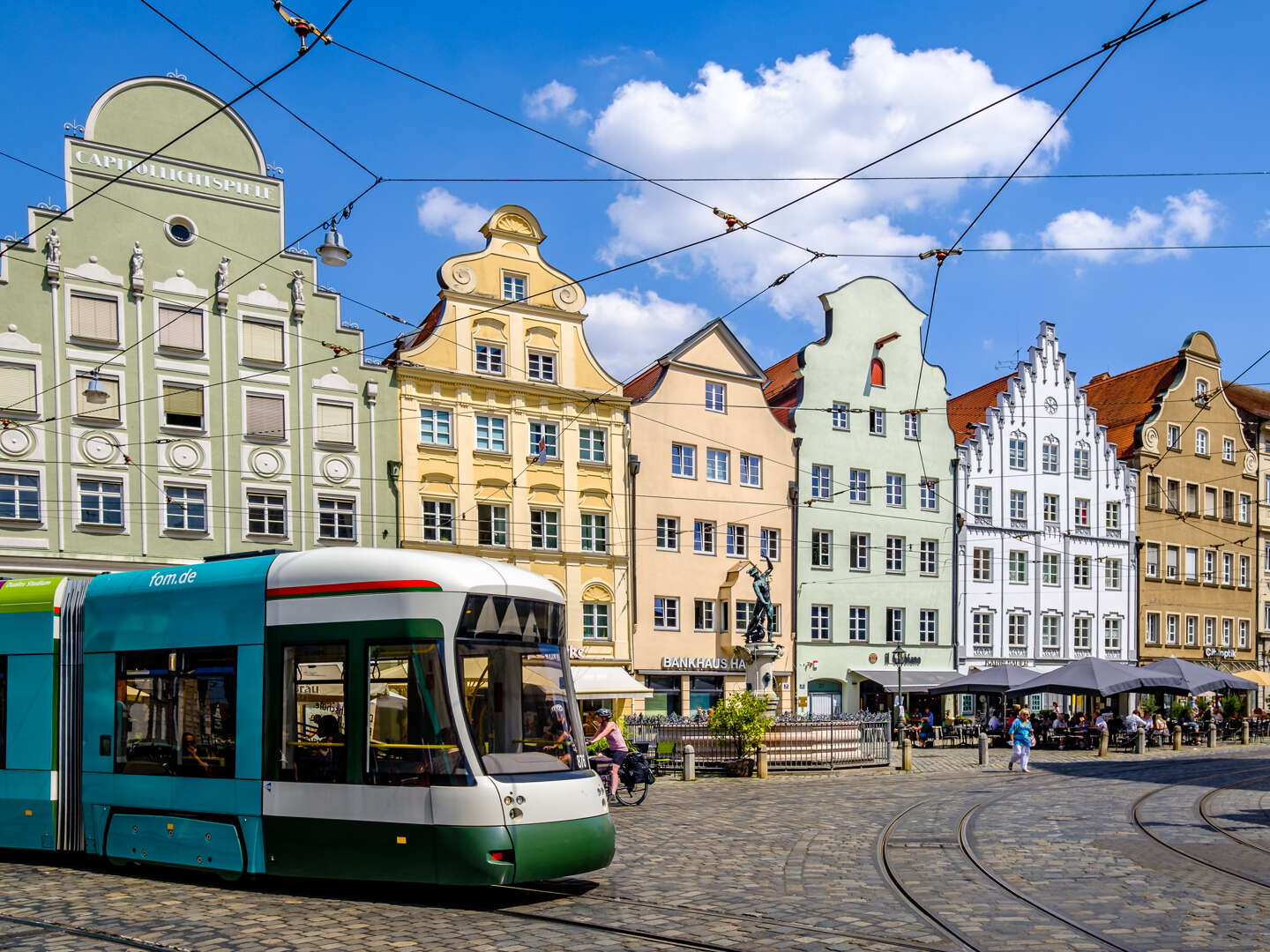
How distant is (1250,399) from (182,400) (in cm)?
4990

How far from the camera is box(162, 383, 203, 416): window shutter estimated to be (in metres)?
33.3

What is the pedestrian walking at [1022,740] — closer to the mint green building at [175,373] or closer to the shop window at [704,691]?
the shop window at [704,691]

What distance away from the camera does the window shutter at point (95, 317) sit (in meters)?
32.2

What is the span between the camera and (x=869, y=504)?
46938 millimetres

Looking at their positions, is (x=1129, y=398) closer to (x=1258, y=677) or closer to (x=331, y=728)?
(x=1258, y=677)

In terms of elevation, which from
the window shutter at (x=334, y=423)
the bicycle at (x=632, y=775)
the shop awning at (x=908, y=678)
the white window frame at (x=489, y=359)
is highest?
the white window frame at (x=489, y=359)

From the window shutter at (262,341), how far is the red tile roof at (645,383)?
1177cm

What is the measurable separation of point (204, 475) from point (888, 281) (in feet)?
90.0

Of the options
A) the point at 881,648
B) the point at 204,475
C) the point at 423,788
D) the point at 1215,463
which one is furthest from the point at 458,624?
the point at 1215,463

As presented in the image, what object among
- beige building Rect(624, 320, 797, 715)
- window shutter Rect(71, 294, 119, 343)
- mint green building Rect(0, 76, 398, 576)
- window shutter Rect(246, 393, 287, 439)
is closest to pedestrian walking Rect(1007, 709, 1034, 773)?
beige building Rect(624, 320, 797, 715)

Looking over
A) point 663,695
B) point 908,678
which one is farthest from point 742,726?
point 908,678

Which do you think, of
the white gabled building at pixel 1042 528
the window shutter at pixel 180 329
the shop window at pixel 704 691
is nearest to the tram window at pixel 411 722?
the window shutter at pixel 180 329

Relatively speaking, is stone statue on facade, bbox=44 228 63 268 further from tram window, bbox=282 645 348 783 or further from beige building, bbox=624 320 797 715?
tram window, bbox=282 645 348 783

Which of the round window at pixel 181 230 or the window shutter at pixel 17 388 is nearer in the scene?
the window shutter at pixel 17 388
